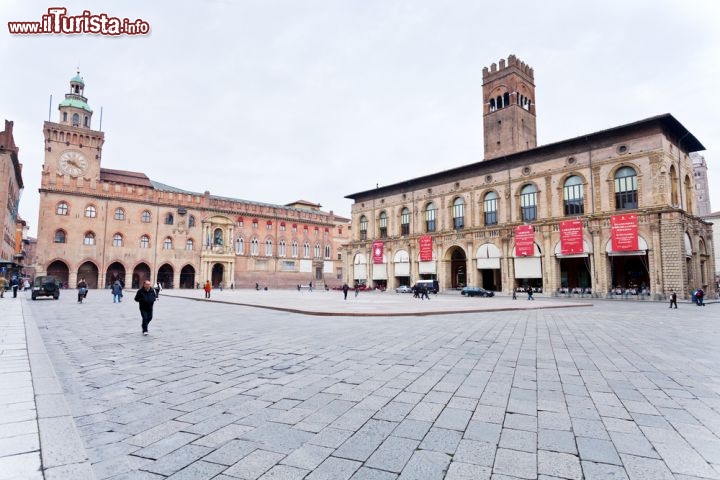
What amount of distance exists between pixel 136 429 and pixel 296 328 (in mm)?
7057

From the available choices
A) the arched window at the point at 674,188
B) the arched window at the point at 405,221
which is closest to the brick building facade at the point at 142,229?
the arched window at the point at 405,221

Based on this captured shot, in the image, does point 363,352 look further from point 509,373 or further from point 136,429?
point 136,429

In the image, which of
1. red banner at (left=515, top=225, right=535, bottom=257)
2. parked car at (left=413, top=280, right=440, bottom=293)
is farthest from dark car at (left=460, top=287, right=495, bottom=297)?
parked car at (left=413, top=280, right=440, bottom=293)

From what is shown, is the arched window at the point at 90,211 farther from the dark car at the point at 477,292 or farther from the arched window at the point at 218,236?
the dark car at the point at 477,292

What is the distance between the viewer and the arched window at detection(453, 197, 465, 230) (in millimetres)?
40844

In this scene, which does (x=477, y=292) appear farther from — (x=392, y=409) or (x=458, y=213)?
(x=392, y=409)

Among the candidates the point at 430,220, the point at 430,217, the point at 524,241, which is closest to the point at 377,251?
the point at 430,220

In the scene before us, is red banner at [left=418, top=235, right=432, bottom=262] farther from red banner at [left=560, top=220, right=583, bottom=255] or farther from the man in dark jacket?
the man in dark jacket

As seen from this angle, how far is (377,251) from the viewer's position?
48531 mm

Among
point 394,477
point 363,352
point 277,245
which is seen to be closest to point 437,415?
point 394,477

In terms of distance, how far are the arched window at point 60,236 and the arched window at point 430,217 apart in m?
41.2

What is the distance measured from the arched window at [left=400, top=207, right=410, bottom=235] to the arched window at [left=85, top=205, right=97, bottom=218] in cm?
3666

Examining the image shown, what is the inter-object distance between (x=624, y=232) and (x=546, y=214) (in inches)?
253

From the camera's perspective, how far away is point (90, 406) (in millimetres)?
4051
